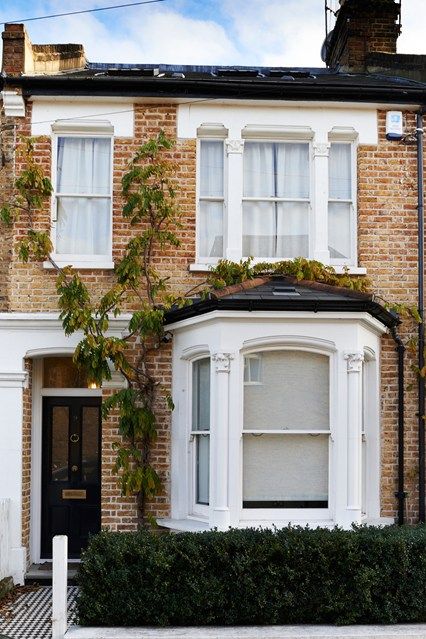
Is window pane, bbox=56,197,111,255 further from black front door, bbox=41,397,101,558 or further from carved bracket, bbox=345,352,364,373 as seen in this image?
carved bracket, bbox=345,352,364,373

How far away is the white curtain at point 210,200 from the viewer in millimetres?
11539

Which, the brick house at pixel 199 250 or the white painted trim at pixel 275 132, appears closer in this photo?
the brick house at pixel 199 250

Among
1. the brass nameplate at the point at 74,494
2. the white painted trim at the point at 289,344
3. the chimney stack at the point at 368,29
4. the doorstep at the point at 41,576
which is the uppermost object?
the chimney stack at the point at 368,29

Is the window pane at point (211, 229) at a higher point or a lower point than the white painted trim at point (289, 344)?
higher

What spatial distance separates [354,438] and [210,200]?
3.72 metres

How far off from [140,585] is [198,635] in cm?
75

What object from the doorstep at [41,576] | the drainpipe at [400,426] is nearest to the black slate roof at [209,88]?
the drainpipe at [400,426]

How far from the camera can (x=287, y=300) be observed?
32.8ft

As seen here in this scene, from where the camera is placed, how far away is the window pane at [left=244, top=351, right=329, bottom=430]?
10312mm

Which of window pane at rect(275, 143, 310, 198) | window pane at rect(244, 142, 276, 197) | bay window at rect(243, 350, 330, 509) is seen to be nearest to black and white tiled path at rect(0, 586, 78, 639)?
bay window at rect(243, 350, 330, 509)

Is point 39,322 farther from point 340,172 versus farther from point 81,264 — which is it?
point 340,172

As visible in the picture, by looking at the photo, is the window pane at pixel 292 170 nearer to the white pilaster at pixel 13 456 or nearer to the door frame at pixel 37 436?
the door frame at pixel 37 436

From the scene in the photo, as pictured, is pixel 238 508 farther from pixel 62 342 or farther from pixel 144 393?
pixel 62 342

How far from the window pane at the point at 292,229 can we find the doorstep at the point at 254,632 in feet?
16.3
